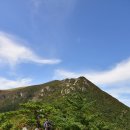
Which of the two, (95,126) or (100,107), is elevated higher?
(100,107)

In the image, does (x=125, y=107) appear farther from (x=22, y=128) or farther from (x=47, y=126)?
(x=47, y=126)

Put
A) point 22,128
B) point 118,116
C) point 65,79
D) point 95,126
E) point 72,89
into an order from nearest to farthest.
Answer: point 95,126 → point 22,128 → point 118,116 → point 72,89 → point 65,79

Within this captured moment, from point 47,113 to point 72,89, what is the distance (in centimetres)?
12808

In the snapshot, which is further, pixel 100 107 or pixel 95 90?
pixel 95 90

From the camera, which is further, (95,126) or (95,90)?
(95,90)

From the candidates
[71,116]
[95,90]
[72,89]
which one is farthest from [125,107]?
[71,116]

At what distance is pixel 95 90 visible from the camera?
592 feet

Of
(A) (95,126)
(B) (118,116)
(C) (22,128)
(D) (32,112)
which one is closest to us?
(A) (95,126)

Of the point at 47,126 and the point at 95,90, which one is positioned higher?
the point at 95,90

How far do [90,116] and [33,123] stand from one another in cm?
1769

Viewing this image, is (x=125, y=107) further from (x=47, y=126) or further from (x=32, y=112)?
(x=47, y=126)

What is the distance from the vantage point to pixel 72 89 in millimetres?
175125

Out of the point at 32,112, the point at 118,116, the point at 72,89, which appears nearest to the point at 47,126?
the point at 32,112

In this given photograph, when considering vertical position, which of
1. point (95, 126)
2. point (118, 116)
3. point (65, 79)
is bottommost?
point (95, 126)
